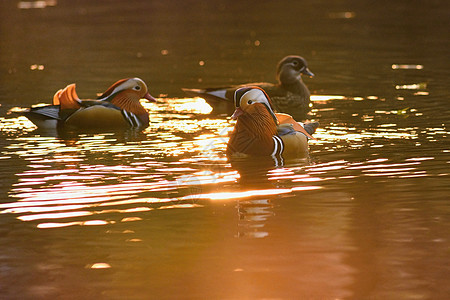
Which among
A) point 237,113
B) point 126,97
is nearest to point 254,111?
point 237,113

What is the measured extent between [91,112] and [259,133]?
3.36 meters

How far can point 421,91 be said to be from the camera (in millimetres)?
17109

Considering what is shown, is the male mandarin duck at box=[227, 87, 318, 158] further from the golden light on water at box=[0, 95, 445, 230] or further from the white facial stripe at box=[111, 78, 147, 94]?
the white facial stripe at box=[111, 78, 147, 94]

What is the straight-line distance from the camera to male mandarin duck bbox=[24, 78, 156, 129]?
13.8 metres

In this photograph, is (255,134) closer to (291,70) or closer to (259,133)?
(259,133)

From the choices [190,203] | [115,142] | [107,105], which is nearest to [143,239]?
[190,203]

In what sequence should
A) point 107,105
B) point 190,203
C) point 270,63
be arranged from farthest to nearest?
point 270,63, point 107,105, point 190,203

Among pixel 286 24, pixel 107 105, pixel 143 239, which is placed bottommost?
pixel 143 239

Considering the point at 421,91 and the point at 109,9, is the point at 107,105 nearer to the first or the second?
the point at 421,91

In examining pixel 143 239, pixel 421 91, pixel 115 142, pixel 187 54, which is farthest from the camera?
pixel 187 54

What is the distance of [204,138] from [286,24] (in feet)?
66.7

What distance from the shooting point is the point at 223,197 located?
31.2ft

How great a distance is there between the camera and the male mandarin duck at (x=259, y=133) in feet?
37.3

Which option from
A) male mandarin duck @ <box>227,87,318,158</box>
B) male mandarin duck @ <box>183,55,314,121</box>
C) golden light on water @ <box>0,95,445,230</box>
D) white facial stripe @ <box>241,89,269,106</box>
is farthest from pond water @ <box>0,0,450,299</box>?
white facial stripe @ <box>241,89,269,106</box>
